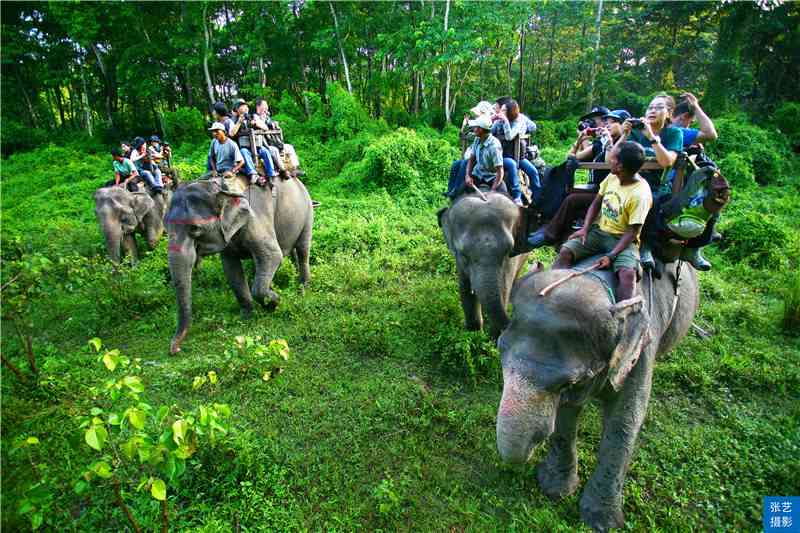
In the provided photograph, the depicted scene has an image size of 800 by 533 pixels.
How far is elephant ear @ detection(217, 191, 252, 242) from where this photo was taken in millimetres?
5539

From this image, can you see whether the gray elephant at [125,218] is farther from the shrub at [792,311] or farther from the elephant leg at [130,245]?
the shrub at [792,311]

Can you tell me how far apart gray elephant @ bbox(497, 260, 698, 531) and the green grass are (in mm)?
531

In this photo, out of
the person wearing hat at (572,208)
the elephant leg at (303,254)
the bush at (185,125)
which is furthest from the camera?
the bush at (185,125)

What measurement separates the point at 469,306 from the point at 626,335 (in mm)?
2966

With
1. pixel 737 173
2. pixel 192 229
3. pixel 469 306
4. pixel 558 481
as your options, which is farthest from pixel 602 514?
pixel 737 173

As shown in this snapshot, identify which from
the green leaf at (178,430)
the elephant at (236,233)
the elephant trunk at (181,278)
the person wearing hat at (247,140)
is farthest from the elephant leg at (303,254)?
the green leaf at (178,430)

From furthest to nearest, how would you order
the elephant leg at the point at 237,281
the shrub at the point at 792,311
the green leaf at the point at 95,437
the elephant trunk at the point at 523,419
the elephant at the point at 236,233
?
1. the elephant leg at the point at 237,281
2. the shrub at the point at 792,311
3. the elephant at the point at 236,233
4. the elephant trunk at the point at 523,419
5. the green leaf at the point at 95,437

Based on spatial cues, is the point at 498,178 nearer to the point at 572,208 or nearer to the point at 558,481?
the point at 572,208

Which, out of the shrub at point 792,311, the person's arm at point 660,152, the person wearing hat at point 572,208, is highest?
the person's arm at point 660,152

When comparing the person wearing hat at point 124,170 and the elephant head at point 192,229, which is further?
the person wearing hat at point 124,170

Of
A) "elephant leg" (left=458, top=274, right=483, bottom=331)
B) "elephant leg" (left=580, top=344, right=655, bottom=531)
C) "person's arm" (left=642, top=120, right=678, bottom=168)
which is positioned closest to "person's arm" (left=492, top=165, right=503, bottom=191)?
"elephant leg" (left=458, top=274, right=483, bottom=331)

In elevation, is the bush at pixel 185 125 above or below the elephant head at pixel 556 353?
above

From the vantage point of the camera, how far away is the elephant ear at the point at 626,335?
2.45 meters

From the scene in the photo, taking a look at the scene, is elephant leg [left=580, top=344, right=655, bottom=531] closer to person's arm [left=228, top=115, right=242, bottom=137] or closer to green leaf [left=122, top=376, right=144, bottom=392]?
green leaf [left=122, top=376, right=144, bottom=392]
